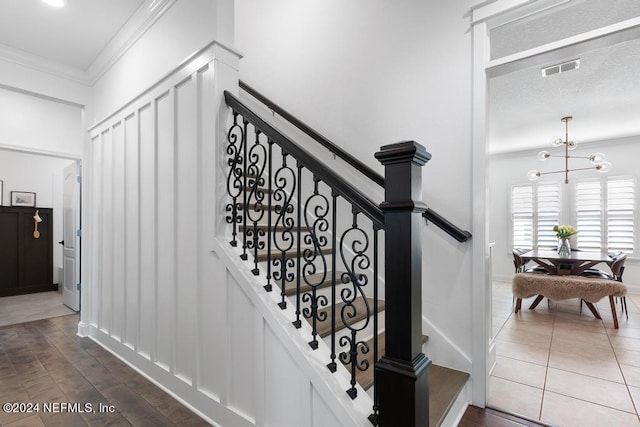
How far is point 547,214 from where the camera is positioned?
21.5 feet

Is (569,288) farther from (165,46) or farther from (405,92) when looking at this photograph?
(165,46)

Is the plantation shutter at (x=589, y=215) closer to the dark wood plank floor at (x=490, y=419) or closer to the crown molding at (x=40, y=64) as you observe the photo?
the dark wood plank floor at (x=490, y=419)

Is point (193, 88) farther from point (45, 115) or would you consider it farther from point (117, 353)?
point (45, 115)

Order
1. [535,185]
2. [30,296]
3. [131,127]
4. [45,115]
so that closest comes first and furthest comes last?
[131,127], [45,115], [30,296], [535,185]

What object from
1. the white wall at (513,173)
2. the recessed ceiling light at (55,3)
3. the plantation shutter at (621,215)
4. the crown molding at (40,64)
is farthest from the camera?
the white wall at (513,173)

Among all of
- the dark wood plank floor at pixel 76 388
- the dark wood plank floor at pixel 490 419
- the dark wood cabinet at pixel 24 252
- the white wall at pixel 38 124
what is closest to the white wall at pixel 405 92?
the dark wood plank floor at pixel 490 419

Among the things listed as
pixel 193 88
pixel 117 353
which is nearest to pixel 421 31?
pixel 193 88

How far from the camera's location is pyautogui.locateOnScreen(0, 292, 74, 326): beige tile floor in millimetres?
4086

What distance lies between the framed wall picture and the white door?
1663mm

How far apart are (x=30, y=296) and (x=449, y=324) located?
22.5 ft

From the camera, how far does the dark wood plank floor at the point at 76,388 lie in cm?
190

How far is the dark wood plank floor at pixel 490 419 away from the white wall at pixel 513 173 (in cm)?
576

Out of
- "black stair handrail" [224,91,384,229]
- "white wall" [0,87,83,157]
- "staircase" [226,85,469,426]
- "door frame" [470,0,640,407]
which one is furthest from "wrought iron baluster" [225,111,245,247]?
"white wall" [0,87,83,157]

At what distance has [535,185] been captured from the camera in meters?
6.70
